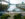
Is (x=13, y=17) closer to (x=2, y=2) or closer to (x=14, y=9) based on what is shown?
(x=14, y=9)

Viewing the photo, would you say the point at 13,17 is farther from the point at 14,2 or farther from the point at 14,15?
the point at 14,2

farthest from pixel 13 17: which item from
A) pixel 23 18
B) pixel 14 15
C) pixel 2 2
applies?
pixel 2 2

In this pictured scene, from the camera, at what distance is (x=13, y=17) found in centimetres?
75

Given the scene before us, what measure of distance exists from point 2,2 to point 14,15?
0.25 metres

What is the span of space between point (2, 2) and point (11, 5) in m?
0.13

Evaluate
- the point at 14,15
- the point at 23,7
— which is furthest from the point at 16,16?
the point at 23,7

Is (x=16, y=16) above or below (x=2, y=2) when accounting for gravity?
below

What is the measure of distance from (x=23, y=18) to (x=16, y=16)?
108mm

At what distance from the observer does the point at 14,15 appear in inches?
29.3

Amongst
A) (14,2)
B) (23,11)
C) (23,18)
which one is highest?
(14,2)

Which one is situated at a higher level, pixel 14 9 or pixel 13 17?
pixel 14 9

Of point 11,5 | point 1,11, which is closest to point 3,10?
point 1,11

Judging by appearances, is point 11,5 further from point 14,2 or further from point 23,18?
point 23,18

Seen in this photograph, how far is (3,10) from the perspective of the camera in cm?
74
